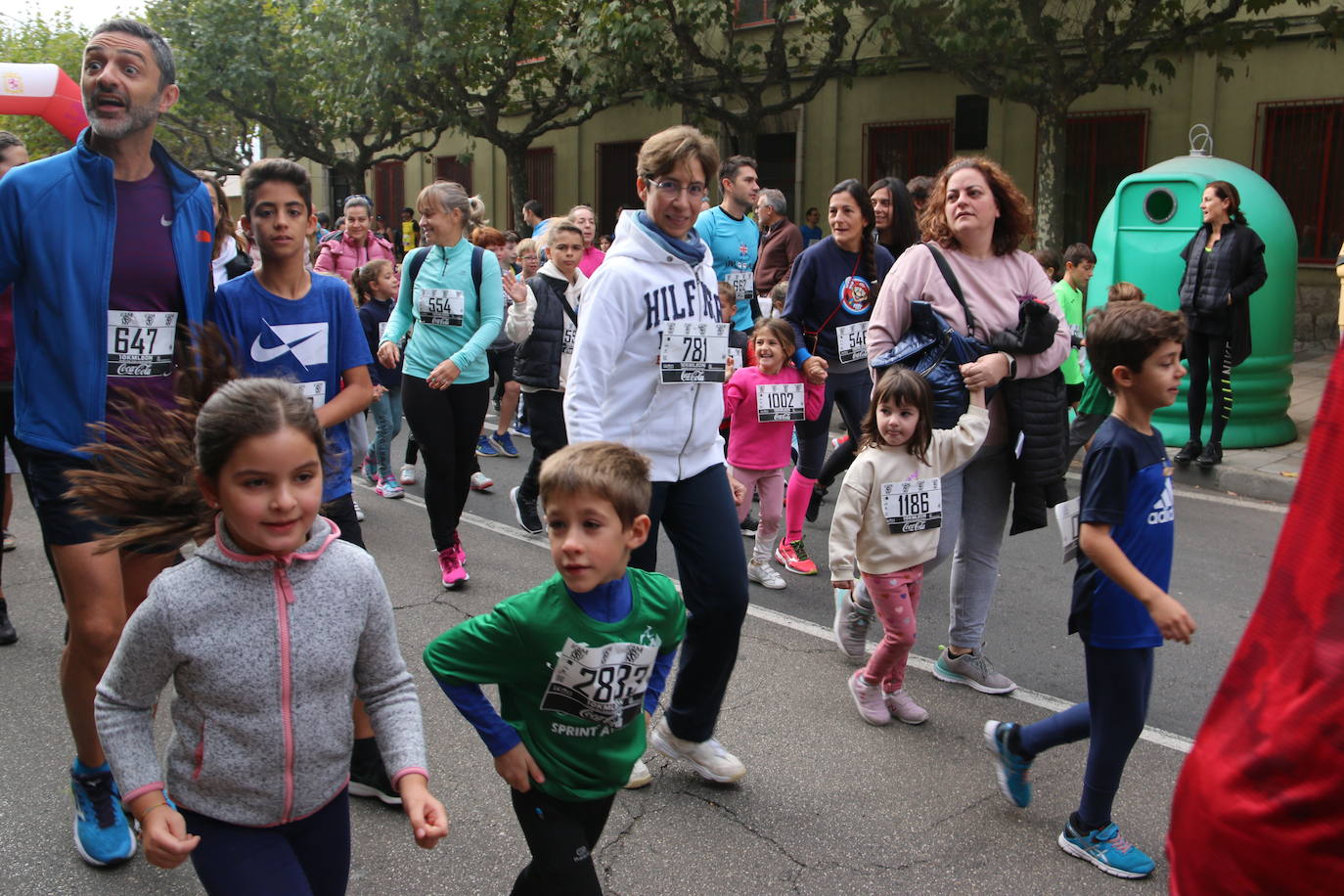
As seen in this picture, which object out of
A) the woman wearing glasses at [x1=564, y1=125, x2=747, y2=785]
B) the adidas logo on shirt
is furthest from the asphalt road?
the adidas logo on shirt

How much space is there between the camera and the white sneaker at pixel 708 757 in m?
3.80

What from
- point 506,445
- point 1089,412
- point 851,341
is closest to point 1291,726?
point 1089,412

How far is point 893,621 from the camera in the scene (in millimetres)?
4258

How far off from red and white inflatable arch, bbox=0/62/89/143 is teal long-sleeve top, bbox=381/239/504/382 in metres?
8.31

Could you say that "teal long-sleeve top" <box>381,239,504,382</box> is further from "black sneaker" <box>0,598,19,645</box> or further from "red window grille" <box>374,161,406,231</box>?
"red window grille" <box>374,161,406,231</box>

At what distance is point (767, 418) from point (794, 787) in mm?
2647

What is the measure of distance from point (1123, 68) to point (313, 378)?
12603 mm

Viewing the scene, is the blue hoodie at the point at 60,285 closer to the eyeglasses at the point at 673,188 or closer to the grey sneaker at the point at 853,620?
the eyeglasses at the point at 673,188

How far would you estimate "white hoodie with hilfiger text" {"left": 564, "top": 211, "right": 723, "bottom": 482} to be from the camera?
11.7 feet

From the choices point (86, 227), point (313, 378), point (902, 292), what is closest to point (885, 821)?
point (902, 292)

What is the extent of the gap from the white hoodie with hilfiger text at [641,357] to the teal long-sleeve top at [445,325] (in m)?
2.47

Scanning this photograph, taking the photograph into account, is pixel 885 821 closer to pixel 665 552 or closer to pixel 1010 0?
pixel 665 552

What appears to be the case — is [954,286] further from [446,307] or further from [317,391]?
[446,307]

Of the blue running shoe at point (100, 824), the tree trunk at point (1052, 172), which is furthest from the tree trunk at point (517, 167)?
the blue running shoe at point (100, 824)
